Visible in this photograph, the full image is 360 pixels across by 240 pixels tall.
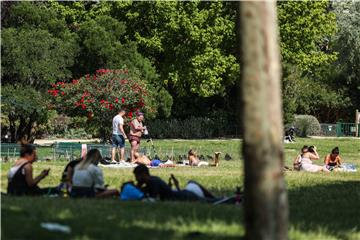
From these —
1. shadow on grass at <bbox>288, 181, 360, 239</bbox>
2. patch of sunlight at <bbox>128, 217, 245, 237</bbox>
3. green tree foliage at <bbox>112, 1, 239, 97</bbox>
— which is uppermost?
green tree foliage at <bbox>112, 1, 239, 97</bbox>

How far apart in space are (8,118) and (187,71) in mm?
17679

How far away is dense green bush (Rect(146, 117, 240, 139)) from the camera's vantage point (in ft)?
159

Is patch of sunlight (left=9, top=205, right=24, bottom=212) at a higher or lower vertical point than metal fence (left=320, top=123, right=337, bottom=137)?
lower

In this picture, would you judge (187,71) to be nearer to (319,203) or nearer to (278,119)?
(319,203)

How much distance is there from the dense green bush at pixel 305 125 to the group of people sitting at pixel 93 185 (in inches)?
1609

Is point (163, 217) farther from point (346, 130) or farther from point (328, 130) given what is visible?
point (346, 130)

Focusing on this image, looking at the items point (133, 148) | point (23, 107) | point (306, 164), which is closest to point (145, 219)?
point (133, 148)

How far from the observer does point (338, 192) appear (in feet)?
51.9

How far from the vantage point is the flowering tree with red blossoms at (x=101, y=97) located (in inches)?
1038

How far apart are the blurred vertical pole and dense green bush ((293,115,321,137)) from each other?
152 feet

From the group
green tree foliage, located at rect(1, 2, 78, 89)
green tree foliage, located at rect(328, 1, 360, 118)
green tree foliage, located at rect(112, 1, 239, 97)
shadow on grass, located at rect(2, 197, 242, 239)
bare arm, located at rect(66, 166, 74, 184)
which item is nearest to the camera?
shadow on grass, located at rect(2, 197, 242, 239)

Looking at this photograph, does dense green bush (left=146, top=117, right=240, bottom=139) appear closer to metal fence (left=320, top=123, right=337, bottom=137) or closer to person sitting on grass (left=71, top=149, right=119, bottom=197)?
metal fence (left=320, top=123, right=337, bottom=137)

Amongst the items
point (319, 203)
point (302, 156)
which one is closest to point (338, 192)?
point (319, 203)

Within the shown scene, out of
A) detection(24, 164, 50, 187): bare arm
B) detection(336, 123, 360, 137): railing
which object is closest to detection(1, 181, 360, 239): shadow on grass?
detection(24, 164, 50, 187): bare arm
